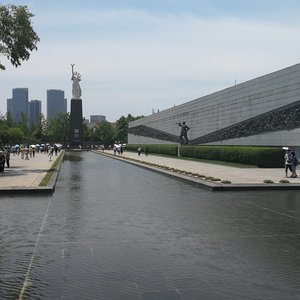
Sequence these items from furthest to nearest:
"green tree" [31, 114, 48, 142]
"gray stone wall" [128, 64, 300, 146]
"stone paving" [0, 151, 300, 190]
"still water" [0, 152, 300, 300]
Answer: "green tree" [31, 114, 48, 142]
"gray stone wall" [128, 64, 300, 146]
"stone paving" [0, 151, 300, 190]
"still water" [0, 152, 300, 300]

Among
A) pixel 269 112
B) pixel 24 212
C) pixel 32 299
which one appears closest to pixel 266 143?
pixel 269 112

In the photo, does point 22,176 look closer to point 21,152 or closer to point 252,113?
point 252,113

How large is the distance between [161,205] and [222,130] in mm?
36236

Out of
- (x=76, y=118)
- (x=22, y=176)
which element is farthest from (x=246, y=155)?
(x=76, y=118)

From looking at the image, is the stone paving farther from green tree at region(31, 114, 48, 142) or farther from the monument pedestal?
green tree at region(31, 114, 48, 142)

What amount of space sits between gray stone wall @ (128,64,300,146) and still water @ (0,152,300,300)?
20.5 m

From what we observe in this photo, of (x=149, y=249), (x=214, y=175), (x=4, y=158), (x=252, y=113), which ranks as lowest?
(x=149, y=249)

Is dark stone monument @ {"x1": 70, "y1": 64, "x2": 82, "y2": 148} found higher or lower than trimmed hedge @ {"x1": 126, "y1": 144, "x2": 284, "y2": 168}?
higher

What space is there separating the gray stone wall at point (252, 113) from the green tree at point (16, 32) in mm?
16732

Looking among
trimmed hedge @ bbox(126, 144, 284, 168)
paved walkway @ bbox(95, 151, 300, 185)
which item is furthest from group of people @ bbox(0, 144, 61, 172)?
trimmed hedge @ bbox(126, 144, 284, 168)

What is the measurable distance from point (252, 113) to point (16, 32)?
68.8ft

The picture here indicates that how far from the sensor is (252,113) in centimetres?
3978

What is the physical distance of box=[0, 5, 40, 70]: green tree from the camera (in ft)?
82.3

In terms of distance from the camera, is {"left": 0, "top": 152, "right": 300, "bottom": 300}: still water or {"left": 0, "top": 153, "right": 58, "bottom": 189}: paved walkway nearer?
{"left": 0, "top": 152, "right": 300, "bottom": 300}: still water
